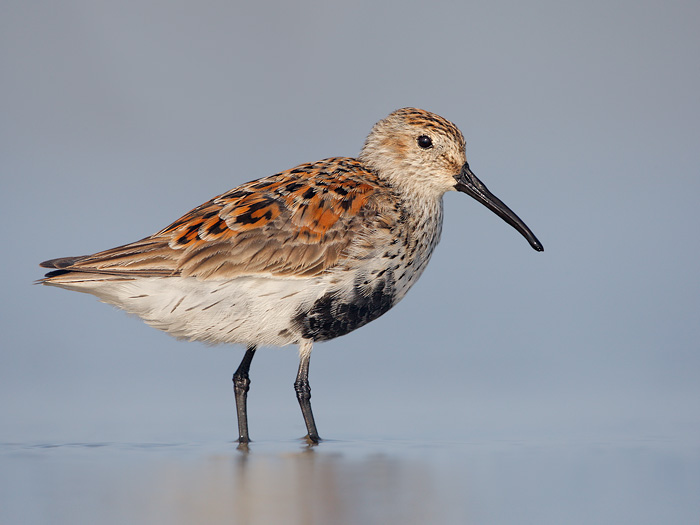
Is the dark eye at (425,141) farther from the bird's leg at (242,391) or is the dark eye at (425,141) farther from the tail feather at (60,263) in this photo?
the tail feather at (60,263)

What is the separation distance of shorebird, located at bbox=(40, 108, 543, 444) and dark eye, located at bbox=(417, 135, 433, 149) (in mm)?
626

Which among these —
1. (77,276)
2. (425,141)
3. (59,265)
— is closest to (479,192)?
(425,141)

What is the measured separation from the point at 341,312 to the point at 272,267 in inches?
25.4

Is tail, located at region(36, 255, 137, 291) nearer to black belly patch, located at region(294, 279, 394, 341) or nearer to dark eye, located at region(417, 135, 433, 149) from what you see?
black belly patch, located at region(294, 279, 394, 341)

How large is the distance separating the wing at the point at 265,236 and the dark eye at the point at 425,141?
2.44 feet

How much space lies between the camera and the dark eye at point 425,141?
775 cm

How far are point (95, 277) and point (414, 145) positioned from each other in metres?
2.87

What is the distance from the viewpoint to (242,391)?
746 cm

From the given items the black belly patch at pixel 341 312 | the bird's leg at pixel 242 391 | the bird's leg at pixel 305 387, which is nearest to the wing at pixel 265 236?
the black belly patch at pixel 341 312

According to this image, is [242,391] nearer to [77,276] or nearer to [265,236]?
[265,236]

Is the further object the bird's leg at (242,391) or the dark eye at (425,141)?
the dark eye at (425,141)

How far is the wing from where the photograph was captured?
6773mm

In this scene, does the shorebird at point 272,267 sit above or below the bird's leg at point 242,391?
above

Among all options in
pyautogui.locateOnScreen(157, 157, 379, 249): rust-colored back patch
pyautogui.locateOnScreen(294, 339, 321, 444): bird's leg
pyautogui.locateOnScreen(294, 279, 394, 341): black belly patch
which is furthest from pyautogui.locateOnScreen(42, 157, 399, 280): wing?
pyautogui.locateOnScreen(294, 339, 321, 444): bird's leg
